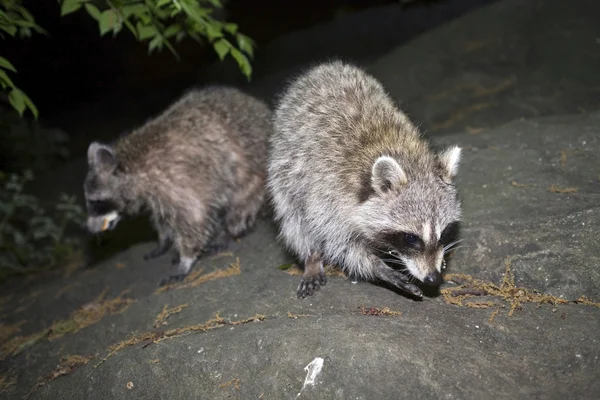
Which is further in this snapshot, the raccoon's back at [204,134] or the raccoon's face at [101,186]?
the raccoon's back at [204,134]

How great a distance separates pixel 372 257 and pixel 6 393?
2663mm

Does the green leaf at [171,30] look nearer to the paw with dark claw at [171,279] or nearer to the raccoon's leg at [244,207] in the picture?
the raccoon's leg at [244,207]

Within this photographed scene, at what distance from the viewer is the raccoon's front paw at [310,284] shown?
3531 millimetres

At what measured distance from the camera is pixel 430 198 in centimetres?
321

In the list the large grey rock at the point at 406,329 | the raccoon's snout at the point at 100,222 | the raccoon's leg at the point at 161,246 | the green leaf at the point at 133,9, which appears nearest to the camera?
the large grey rock at the point at 406,329

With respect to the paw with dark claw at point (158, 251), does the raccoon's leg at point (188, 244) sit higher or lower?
higher

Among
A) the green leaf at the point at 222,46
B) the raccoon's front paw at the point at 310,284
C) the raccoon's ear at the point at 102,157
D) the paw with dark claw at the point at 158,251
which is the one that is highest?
the green leaf at the point at 222,46

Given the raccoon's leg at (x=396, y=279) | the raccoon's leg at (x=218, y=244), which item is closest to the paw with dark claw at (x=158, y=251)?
the raccoon's leg at (x=218, y=244)

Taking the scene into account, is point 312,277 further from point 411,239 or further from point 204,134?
point 204,134

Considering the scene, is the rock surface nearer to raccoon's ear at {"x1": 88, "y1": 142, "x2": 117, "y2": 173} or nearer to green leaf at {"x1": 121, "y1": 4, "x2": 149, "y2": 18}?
raccoon's ear at {"x1": 88, "y1": 142, "x2": 117, "y2": 173}

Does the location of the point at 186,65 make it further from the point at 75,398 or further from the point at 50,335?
the point at 75,398

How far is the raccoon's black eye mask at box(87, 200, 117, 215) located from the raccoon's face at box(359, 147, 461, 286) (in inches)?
106

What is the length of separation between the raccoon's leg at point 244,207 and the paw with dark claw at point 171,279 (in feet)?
2.37

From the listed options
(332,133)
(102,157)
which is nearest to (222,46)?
(332,133)
